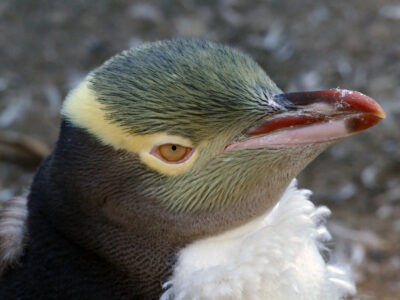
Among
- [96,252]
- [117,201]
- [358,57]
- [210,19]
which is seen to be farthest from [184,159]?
[210,19]

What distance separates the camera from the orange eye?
90.7 inches

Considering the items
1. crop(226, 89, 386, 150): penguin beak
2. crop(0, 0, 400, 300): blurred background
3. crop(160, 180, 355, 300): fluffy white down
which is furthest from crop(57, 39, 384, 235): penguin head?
crop(0, 0, 400, 300): blurred background

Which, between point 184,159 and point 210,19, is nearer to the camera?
point 184,159

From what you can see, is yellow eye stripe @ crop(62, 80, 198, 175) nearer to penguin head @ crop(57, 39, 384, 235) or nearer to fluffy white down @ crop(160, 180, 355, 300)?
penguin head @ crop(57, 39, 384, 235)

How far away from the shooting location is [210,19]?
6289 mm

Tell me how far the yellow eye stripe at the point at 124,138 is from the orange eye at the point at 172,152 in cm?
2

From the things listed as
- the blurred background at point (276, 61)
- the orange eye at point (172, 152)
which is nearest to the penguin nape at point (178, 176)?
the orange eye at point (172, 152)

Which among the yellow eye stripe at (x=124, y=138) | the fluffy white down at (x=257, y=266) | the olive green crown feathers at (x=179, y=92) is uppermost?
the olive green crown feathers at (x=179, y=92)

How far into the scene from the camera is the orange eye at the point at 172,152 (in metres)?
2.30

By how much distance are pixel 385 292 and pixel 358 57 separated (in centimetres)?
228

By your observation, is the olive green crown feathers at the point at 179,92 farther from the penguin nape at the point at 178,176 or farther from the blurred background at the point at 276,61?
the blurred background at the point at 276,61

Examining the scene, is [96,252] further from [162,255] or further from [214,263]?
[214,263]

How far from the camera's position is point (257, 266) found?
2.46 metres

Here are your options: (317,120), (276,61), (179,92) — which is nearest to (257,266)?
(317,120)
